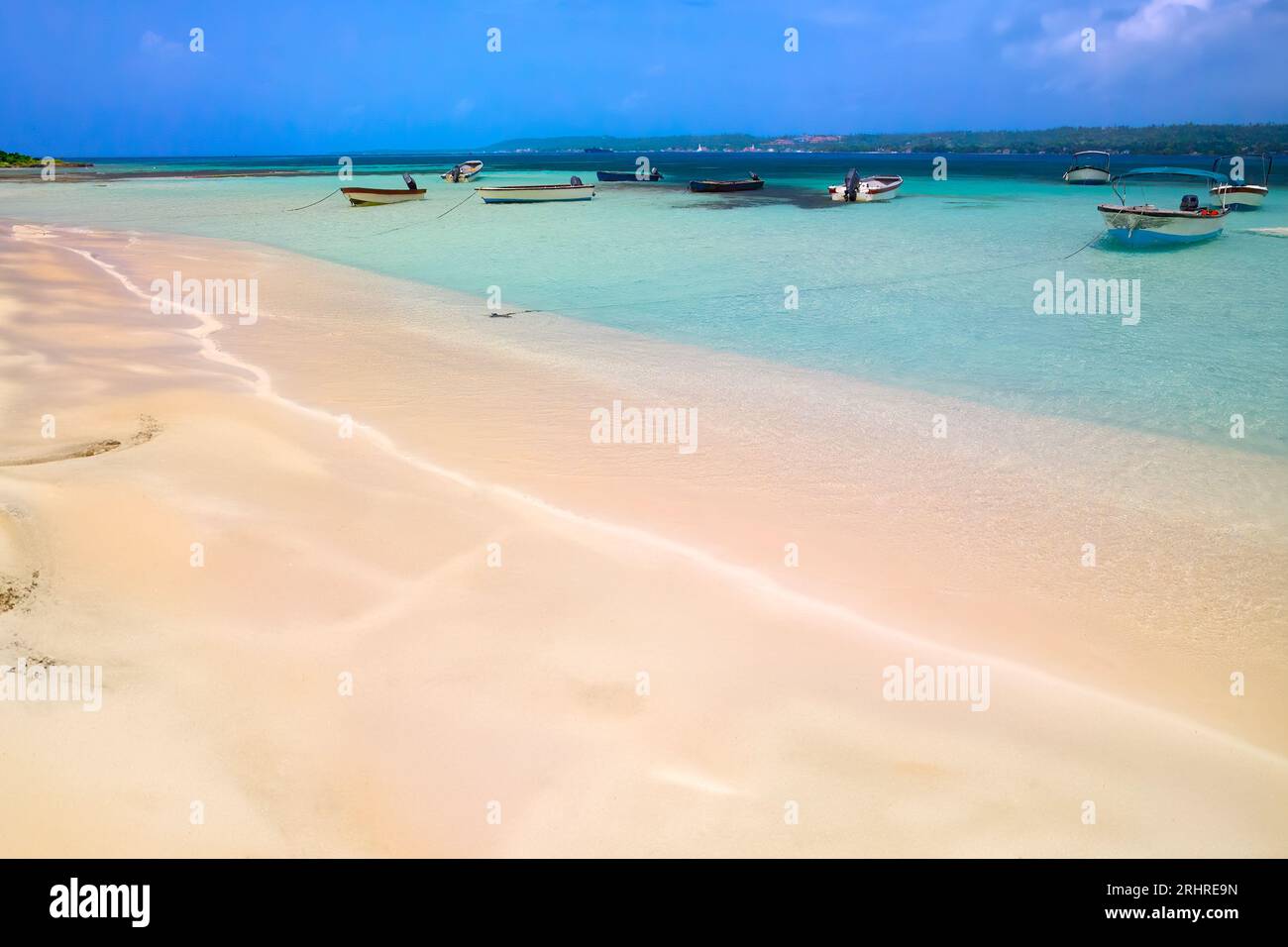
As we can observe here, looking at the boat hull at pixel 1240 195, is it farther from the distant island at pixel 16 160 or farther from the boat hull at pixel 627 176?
the distant island at pixel 16 160

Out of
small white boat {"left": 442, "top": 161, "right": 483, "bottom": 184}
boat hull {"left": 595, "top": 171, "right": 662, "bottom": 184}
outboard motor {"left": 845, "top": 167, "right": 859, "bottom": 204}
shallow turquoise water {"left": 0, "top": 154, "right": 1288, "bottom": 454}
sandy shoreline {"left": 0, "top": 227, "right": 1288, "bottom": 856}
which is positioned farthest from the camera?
boat hull {"left": 595, "top": 171, "right": 662, "bottom": 184}

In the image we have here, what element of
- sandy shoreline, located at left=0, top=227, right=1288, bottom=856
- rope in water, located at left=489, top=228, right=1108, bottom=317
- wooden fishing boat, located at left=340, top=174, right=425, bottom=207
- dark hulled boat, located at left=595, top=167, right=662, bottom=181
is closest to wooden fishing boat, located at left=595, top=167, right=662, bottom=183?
dark hulled boat, located at left=595, top=167, right=662, bottom=181

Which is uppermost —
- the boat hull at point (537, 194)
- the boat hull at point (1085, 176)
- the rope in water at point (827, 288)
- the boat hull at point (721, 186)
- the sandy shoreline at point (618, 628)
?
the boat hull at point (1085, 176)

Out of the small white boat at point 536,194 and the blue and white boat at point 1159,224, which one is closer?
the blue and white boat at point 1159,224

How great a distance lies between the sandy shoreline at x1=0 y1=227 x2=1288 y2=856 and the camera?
3.60 metres

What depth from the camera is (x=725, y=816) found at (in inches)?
141

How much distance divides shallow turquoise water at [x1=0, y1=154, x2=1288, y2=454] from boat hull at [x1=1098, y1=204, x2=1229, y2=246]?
2.04ft

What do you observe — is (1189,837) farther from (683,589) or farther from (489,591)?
(489,591)

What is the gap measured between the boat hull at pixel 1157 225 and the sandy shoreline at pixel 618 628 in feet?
61.7

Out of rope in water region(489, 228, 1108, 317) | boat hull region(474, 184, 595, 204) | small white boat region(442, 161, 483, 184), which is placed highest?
small white boat region(442, 161, 483, 184)

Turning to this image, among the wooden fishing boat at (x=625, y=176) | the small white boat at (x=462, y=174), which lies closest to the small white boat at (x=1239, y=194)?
the wooden fishing boat at (x=625, y=176)

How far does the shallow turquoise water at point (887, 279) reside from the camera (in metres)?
11.7

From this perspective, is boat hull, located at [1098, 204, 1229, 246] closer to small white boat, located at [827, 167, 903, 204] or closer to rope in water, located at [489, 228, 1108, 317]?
rope in water, located at [489, 228, 1108, 317]

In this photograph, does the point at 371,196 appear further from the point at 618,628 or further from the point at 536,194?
the point at 618,628
